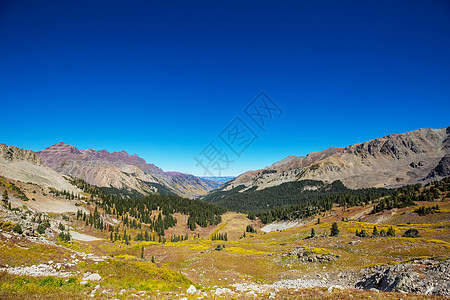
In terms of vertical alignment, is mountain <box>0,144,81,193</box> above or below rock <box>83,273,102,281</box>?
above

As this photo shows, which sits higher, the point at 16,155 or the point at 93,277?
the point at 16,155

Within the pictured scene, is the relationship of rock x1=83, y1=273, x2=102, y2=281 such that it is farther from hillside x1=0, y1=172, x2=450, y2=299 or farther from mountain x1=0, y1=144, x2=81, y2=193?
mountain x1=0, y1=144, x2=81, y2=193

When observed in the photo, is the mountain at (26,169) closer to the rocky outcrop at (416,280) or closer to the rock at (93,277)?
the rock at (93,277)

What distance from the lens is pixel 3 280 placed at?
1420 cm

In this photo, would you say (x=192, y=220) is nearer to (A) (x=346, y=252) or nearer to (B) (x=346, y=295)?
(A) (x=346, y=252)

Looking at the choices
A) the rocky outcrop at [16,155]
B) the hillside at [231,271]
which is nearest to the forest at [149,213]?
the rocky outcrop at [16,155]

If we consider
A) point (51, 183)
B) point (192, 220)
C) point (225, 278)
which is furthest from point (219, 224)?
point (225, 278)

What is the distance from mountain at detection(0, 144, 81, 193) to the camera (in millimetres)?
148825

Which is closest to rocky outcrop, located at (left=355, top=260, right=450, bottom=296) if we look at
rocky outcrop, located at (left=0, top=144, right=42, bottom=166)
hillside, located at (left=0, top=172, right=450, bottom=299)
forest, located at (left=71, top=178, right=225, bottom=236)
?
hillside, located at (left=0, top=172, right=450, bottom=299)

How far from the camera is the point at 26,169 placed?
170 meters

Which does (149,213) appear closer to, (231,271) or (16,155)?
(16,155)

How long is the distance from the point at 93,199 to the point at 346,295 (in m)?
199

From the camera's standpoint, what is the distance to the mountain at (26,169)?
14882cm

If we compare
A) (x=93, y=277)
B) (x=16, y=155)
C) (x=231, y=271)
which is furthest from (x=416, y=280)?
(x=16, y=155)
